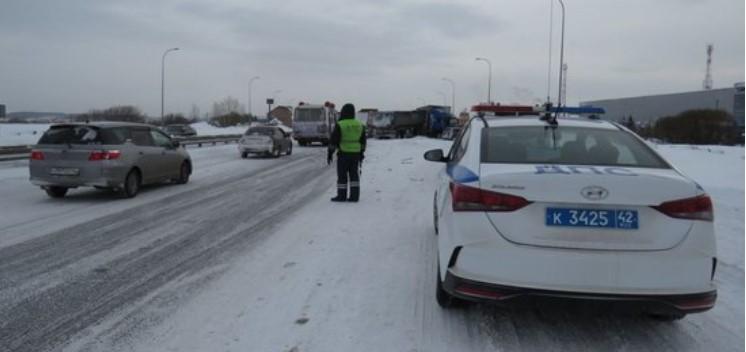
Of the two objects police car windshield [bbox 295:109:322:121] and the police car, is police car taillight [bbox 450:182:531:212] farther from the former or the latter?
police car windshield [bbox 295:109:322:121]

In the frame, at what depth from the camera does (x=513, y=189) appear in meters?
3.88

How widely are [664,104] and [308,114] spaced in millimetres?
88036

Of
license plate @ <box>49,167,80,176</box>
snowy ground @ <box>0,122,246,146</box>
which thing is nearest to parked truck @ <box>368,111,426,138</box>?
snowy ground @ <box>0,122,246,146</box>

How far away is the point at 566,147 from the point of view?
4742 millimetres

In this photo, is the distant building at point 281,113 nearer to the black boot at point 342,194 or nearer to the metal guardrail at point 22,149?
the metal guardrail at point 22,149

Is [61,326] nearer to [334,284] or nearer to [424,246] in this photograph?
[334,284]

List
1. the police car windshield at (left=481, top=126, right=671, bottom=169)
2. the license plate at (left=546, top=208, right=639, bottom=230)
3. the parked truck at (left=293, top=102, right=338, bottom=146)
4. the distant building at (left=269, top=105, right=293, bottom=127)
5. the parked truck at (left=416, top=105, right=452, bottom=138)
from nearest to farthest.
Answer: the license plate at (left=546, top=208, right=639, bottom=230)
the police car windshield at (left=481, top=126, right=671, bottom=169)
the parked truck at (left=293, top=102, right=338, bottom=146)
the parked truck at (left=416, top=105, right=452, bottom=138)
the distant building at (left=269, top=105, right=293, bottom=127)

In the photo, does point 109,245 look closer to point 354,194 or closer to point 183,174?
point 354,194

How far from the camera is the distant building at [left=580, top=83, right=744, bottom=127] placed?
96062 millimetres

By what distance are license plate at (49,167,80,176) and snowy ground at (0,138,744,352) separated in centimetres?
126

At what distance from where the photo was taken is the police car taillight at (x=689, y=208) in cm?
374

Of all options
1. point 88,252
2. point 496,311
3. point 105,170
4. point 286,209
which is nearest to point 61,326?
point 88,252

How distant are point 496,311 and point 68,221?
7.11 metres

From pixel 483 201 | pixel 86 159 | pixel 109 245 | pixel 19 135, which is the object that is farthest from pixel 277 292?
pixel 19 135
